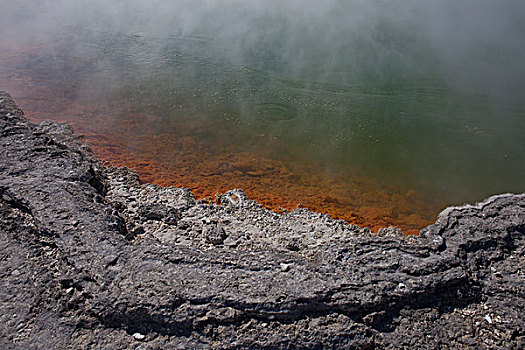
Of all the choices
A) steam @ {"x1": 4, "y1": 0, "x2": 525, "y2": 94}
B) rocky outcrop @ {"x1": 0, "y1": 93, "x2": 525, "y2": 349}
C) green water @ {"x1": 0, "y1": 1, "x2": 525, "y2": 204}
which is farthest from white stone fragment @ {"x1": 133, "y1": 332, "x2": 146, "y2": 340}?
steam @ {"x1": 4, "y1": 0, "x2": 525, "y2": 94}

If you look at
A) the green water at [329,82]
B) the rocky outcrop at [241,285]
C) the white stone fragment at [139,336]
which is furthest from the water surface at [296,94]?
the white stone fragment at [139,336]

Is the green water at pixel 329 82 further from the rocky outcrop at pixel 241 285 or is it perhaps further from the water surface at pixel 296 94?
the rocky outcrop at pixel 241 285

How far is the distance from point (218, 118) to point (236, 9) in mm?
6244

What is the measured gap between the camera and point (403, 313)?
→ 7.84 feet

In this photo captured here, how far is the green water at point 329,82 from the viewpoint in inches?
217

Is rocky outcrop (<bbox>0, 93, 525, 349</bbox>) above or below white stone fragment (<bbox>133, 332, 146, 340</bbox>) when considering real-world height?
above

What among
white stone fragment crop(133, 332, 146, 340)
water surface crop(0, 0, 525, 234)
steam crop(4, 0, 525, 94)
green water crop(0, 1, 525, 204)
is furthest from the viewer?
steam crop(4, 0, 525, 94)

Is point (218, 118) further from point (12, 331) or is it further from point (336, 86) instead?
point (12, 331)

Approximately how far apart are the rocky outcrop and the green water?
2.24 meters

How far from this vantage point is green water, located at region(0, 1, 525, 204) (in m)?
5.52

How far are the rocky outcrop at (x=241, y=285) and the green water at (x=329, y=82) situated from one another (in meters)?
2.24

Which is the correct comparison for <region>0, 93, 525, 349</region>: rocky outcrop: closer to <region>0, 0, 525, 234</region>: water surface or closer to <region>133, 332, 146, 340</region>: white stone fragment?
<region>133, 332, 146, 340</region>: white stone fragment

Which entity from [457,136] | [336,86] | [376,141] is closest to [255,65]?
[336,86]

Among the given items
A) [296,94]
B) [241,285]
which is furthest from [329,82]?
[241,285]
